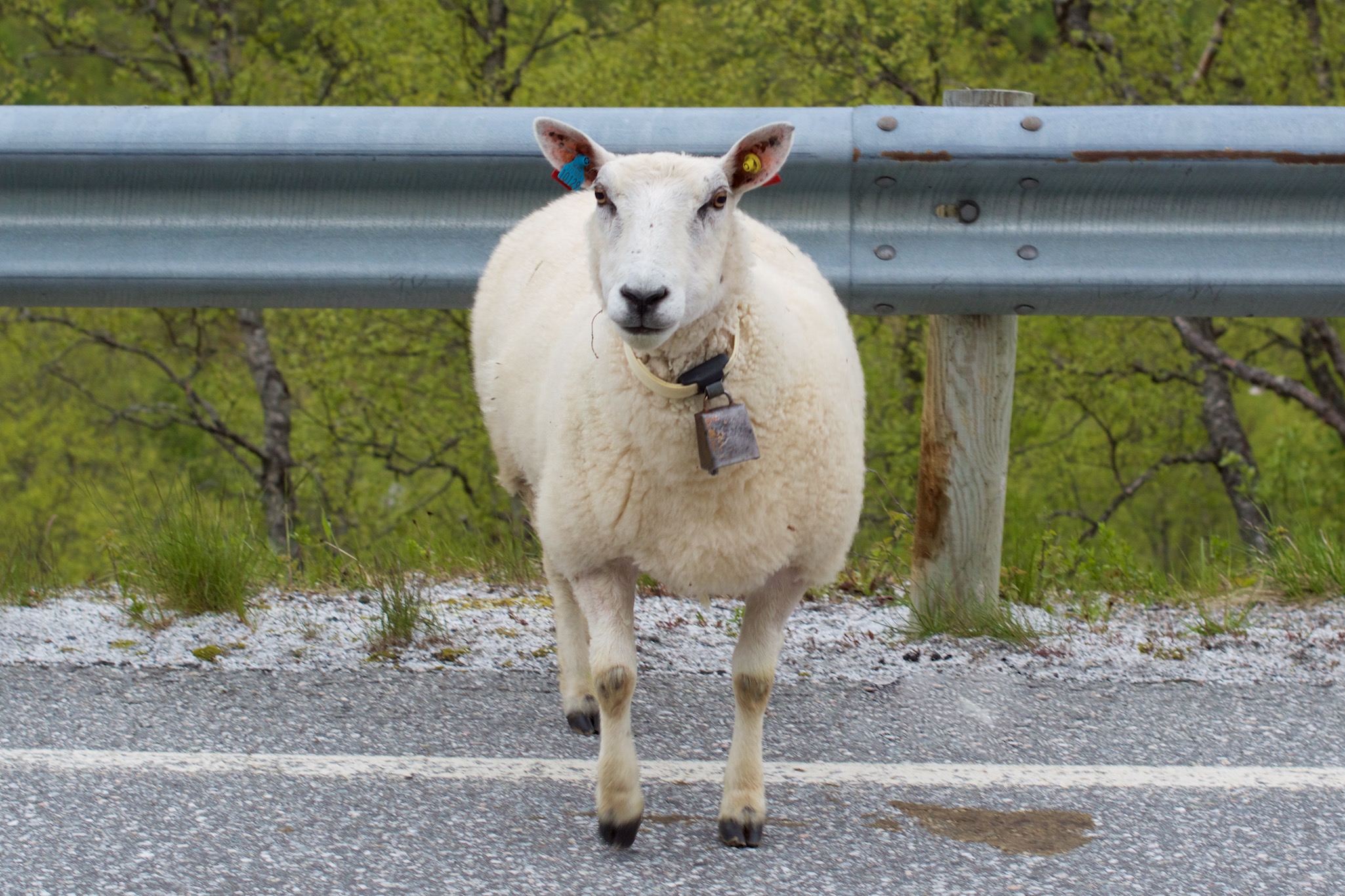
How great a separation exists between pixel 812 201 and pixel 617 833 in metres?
1.96

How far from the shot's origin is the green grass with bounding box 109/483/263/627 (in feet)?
13.4

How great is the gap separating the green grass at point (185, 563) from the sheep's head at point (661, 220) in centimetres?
170

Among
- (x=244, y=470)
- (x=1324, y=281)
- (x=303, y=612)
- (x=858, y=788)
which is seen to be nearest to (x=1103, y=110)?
(x=1324, y=281)

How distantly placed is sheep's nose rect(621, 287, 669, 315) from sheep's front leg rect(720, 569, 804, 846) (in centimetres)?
80

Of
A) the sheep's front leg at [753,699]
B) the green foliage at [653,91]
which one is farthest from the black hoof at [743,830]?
the green foliage at [653,91]

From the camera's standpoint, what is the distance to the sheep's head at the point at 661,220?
8.95ft

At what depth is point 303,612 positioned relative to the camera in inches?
165

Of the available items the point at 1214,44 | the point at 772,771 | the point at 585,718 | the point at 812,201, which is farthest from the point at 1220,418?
the point at 772,771

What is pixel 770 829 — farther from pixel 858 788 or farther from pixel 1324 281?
pixel 1324 281

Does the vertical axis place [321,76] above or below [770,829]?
above

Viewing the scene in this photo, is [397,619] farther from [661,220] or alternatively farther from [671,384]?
[661,220]

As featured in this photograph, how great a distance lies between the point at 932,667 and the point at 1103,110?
162 centimetres

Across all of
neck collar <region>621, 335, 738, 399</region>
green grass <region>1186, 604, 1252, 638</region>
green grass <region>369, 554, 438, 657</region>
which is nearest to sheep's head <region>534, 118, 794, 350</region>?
neck collar <region>621, 335, 738, 399</region>

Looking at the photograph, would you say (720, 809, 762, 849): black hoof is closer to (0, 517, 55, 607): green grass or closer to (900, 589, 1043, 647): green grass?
(900, 589, 1043, 647): green grass
